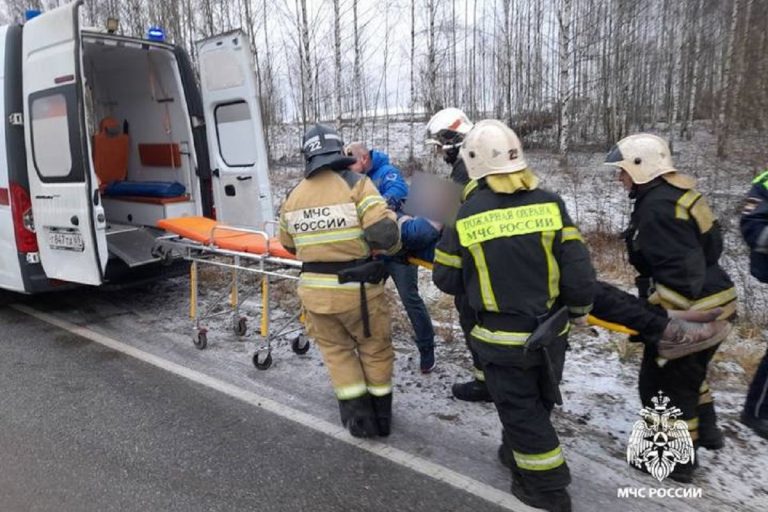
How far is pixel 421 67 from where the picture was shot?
66.2 ft

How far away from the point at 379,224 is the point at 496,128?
860 mm

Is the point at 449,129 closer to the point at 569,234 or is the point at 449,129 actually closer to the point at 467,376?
the point at 569,234

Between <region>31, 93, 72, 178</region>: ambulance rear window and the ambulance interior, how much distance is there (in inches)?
35.8

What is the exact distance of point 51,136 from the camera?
16.3ft

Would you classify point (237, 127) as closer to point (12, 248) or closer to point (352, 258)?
point (12, 248)

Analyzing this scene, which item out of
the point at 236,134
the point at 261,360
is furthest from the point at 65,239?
the point at 261,360

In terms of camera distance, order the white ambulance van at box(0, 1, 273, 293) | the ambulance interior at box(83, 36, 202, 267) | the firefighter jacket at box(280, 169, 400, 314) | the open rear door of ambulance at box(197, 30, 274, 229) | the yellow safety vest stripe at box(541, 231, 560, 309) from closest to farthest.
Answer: the yellow safety vest stripe at box(541, 231, 560, 309), the firefighter jacket at box(280, 169, 400, 314), the white ambulance van at box(0, 1, 273, 293), the open rear door of ambulance at box(197, 30, 274, 229), the ambulance interior at box(83, 36, 202, 267)

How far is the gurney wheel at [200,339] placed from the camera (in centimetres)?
471

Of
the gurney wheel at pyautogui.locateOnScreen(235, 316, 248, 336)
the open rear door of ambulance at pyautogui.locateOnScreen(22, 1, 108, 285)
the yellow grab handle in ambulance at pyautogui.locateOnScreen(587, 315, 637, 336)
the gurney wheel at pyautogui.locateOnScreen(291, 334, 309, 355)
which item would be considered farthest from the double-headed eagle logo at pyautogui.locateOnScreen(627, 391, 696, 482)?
the open rear door of ambulance at pyautogui.locateOnScreen(22, 1, 108, 285)

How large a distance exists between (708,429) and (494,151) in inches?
76.2

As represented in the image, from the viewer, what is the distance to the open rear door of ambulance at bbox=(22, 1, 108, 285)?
4.66 m

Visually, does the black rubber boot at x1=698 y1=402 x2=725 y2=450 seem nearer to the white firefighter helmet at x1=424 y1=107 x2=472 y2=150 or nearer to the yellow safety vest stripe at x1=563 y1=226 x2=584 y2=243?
the yellow safety vest stripe at x1=563 y1=226 x2=584 y2=243

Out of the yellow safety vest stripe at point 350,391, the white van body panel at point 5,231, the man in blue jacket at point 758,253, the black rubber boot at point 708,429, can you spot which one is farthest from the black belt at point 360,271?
the white van body panel at point 5,231

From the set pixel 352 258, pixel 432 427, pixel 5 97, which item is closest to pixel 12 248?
pixel 5 97
